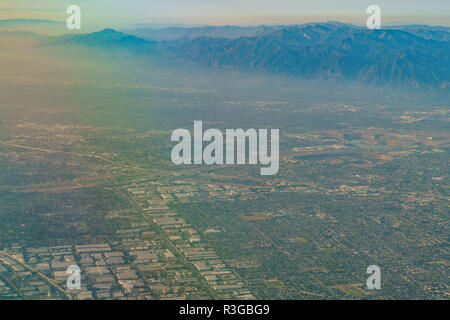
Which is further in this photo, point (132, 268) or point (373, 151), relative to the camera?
point (373, 151)

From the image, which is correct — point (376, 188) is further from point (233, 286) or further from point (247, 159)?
point (233, 286)

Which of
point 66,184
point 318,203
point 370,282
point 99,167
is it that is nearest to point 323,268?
point 370,282

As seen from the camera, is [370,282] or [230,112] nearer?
[370,282]

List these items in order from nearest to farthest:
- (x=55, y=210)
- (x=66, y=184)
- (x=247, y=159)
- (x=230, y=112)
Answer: (x=55, y=210)
(x=66, y=184)
(x=247, y=159)
(x=230, y=112)

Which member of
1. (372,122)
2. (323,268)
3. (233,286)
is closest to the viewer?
(233,286)

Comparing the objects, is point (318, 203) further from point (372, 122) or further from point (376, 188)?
point (372, 122)

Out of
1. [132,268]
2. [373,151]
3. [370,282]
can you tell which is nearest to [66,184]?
[132,268]

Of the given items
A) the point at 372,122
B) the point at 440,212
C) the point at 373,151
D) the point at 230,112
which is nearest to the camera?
the point at 440,212

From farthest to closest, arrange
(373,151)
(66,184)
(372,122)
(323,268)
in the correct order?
(372,122), (373,151), (66,184), (323,268)

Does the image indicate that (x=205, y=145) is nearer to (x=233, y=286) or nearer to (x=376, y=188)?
(x=376, y=188)
